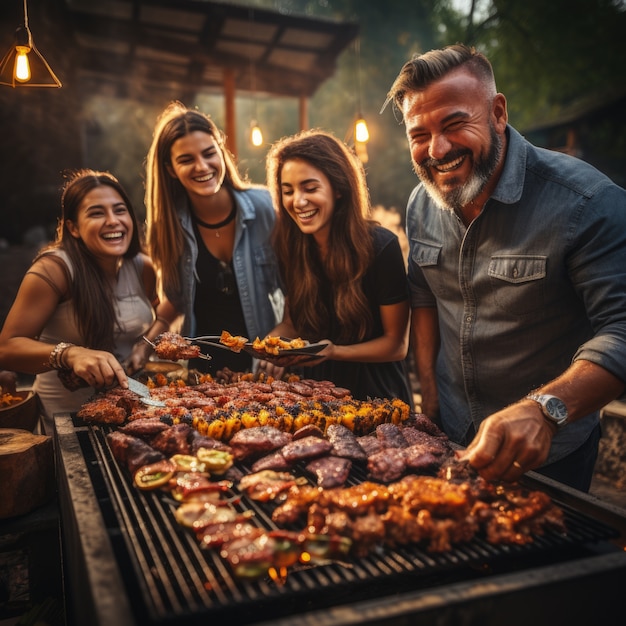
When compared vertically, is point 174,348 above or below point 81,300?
below

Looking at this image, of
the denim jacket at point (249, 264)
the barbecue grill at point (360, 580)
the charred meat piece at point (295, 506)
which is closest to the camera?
the barbecue grill at point (360, 580)

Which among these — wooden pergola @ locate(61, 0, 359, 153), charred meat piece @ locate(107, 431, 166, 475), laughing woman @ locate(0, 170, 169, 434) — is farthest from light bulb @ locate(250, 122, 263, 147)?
charred meat piece @ locate(107, 431, 166, 475)

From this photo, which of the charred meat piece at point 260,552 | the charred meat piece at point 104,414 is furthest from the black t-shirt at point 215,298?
the charred meat piece at point 260,552

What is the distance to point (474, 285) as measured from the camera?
327cm

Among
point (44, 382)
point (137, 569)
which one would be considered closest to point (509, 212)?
point (137, 569)

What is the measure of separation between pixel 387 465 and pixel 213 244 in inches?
118

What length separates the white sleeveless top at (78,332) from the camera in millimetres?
4523

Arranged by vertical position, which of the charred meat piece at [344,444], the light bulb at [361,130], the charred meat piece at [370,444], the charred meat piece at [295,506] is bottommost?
the charred meat piece at [295,506]

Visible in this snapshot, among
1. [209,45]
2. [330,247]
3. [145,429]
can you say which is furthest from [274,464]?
[209,45]

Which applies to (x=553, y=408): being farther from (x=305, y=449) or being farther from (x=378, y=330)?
(x=378, y=330)

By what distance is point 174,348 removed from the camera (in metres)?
3.98

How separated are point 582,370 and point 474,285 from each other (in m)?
0.96

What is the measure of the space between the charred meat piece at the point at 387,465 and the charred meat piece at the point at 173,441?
36.7 inches

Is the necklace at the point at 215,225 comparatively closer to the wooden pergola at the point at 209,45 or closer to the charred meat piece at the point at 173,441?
the charred meat piece at the point at 173,441
